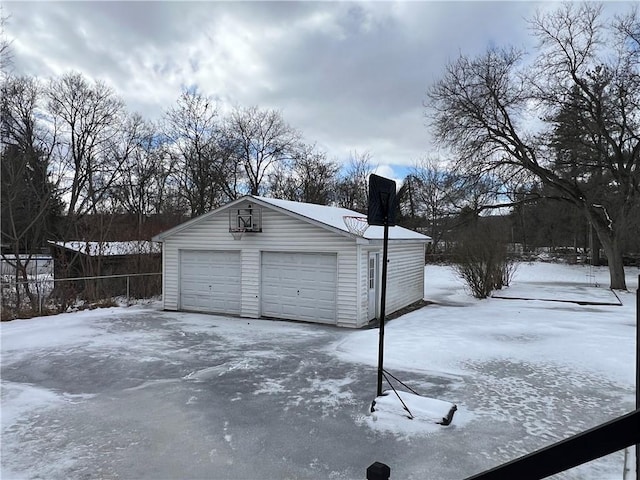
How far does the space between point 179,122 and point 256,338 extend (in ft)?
71.0

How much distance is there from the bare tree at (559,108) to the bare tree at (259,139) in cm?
1337

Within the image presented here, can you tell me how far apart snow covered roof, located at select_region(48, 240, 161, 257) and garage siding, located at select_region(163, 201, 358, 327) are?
4.82 m

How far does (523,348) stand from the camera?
25.8 feet

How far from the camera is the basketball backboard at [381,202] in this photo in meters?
4.87

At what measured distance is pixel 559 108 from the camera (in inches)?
682

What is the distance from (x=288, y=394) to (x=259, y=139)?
26.1 m

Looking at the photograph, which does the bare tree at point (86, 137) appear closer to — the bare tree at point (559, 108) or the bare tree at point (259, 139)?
the bare tree at point (259, 139)

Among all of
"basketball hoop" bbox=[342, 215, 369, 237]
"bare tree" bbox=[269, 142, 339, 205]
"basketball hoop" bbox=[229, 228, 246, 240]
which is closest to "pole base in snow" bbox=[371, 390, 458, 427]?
"basketball hoop" bbox=[342, 215, 369, 237]

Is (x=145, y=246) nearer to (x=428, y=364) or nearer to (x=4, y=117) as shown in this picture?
(x=4, y=117)

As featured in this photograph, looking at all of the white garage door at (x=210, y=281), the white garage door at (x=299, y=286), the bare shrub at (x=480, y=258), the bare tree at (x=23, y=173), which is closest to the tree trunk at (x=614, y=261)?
the bare shrub at (x=480, y=258)

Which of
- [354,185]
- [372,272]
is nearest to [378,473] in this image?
[372,272]

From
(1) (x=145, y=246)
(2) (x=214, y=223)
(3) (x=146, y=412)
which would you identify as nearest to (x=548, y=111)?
(2) (x=214, y=223)

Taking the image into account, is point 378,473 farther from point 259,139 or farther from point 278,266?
point 259,139

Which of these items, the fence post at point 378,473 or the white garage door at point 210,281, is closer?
the fence post at point 378,473
